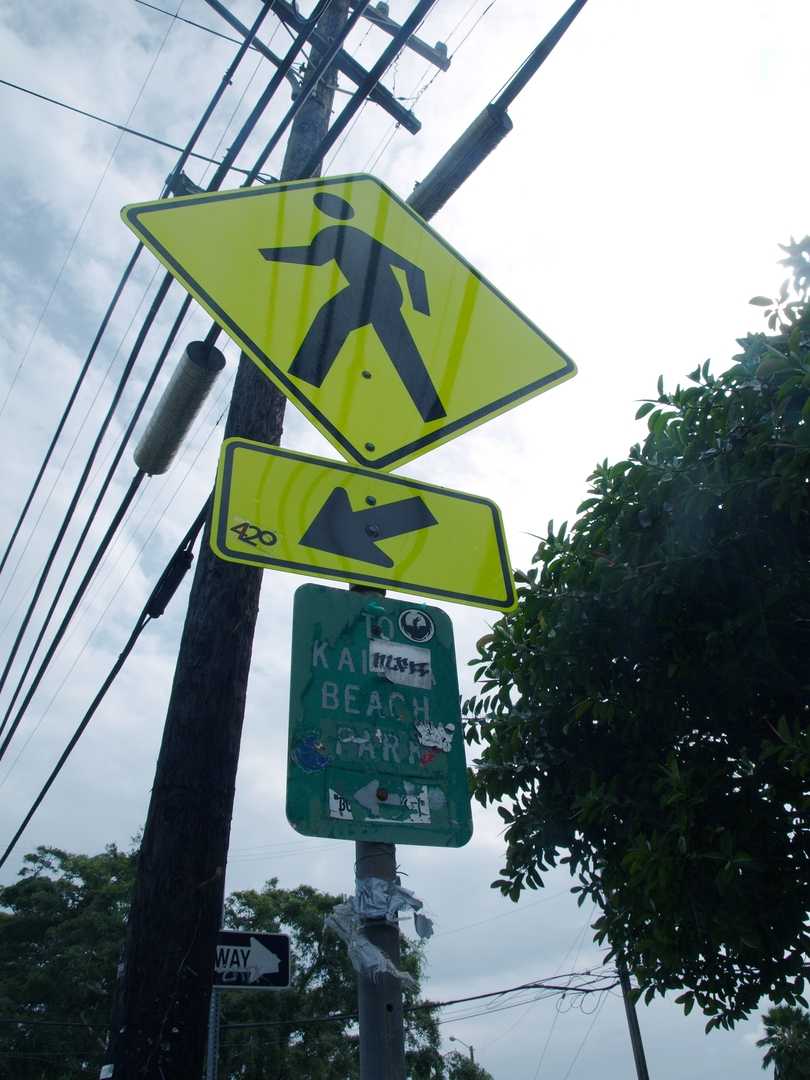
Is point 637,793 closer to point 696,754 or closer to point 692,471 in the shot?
point 696,754

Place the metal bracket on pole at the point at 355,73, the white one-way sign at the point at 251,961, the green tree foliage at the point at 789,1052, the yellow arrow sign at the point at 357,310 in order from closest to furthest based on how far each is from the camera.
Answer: the yellow arrow sign at the point at 357,310
the metal bracket on pole at the point at 355,73
the white one-way sign at the point at 251,961
the green tree foliage at the point at 789,1052

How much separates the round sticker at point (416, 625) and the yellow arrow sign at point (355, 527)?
0.27ft

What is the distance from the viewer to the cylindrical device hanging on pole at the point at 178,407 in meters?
4.91

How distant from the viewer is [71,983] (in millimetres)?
23891

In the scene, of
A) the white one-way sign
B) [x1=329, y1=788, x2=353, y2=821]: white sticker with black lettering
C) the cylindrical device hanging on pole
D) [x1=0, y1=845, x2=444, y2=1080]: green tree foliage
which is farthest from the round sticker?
[x1=0, y1=845, x2=444, y2=1080]: green tree foliage

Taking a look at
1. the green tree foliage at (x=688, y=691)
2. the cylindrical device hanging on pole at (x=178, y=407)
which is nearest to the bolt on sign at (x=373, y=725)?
the green tree foliage at (x=688, y=691)

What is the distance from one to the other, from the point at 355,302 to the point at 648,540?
2685mm

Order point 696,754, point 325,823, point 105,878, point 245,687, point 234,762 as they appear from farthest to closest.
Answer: point 105,878 → point 696,754 → point 245,687 → point 234,762 → point 325,823

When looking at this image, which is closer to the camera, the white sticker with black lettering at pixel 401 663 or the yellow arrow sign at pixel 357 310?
the white sticker with black lettering at pixel 401 663

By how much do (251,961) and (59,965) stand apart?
22580 millimetres

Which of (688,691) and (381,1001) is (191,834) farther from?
(688,691)

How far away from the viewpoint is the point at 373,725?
1.59 metres

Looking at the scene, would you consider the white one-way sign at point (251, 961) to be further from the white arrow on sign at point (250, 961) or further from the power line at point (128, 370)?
the power line at point (128, 370)

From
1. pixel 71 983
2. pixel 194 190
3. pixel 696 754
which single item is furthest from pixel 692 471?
Result: pixel 71 983
